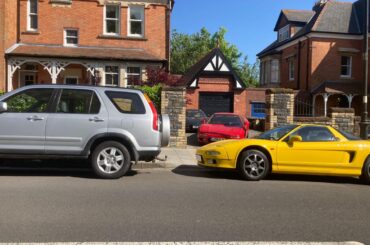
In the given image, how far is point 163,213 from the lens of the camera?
6.15 meters

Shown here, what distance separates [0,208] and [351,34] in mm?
29877

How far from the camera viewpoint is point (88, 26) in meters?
25.7

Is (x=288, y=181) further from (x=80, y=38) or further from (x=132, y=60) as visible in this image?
(x=80, y=38)

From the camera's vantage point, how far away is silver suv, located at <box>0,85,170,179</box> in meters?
8.87

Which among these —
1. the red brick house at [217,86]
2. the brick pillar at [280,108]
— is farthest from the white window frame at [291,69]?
the brick pillar at [280,108]

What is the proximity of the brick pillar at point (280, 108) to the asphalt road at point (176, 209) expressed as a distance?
5.66m

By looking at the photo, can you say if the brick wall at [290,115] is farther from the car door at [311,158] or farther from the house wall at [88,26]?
the house wall at [88,26]

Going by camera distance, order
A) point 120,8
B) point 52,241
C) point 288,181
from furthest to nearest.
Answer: point 120,8 → point 288,181 → point 52,241

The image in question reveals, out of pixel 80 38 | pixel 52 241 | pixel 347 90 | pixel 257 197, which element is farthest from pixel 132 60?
pixel 52 241

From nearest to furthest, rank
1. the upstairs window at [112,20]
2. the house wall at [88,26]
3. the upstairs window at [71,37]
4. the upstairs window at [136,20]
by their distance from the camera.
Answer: the house wall at [88,26]
the upstairs window at [71,37]
the upstairs window at [112,20]
the upstairs window at [136,20]

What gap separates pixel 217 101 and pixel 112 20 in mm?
8419

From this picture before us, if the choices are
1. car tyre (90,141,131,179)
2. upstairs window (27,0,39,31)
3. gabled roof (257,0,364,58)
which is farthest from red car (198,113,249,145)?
gabled roof (257,0,364,58)

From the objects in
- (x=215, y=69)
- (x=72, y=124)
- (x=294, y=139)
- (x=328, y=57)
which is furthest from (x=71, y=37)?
(x=294, y=139)

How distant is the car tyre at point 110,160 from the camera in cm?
897
